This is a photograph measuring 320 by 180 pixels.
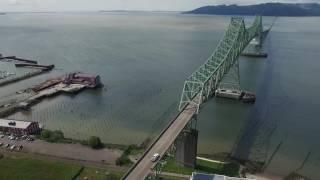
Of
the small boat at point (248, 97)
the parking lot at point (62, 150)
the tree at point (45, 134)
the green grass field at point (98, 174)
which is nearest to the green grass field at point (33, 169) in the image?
the green grass field at point (98, 174)

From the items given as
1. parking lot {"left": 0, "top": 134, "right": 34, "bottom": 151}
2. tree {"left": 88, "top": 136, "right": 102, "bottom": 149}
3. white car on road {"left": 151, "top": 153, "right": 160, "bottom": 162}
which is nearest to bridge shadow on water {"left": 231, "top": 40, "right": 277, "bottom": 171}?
white car on road {"left": 151, "top": 153, "right": 160, "bottom": 162}

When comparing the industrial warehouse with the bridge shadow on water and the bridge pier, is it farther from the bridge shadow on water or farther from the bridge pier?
the bridge shadow on water

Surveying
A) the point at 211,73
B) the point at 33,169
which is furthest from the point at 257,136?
the point at 33,169

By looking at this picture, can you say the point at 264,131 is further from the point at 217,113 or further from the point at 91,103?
the point at 91,103

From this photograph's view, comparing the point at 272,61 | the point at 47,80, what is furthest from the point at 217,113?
the point at 272,61

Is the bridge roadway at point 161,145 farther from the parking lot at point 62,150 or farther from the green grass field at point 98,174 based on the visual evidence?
the parking lot at point 62,150

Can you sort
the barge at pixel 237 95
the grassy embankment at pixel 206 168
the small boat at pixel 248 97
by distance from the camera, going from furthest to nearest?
the barge at pixel 237 95, the small boat at pixel 248 97, the grassy embankment at pixel 206 168
